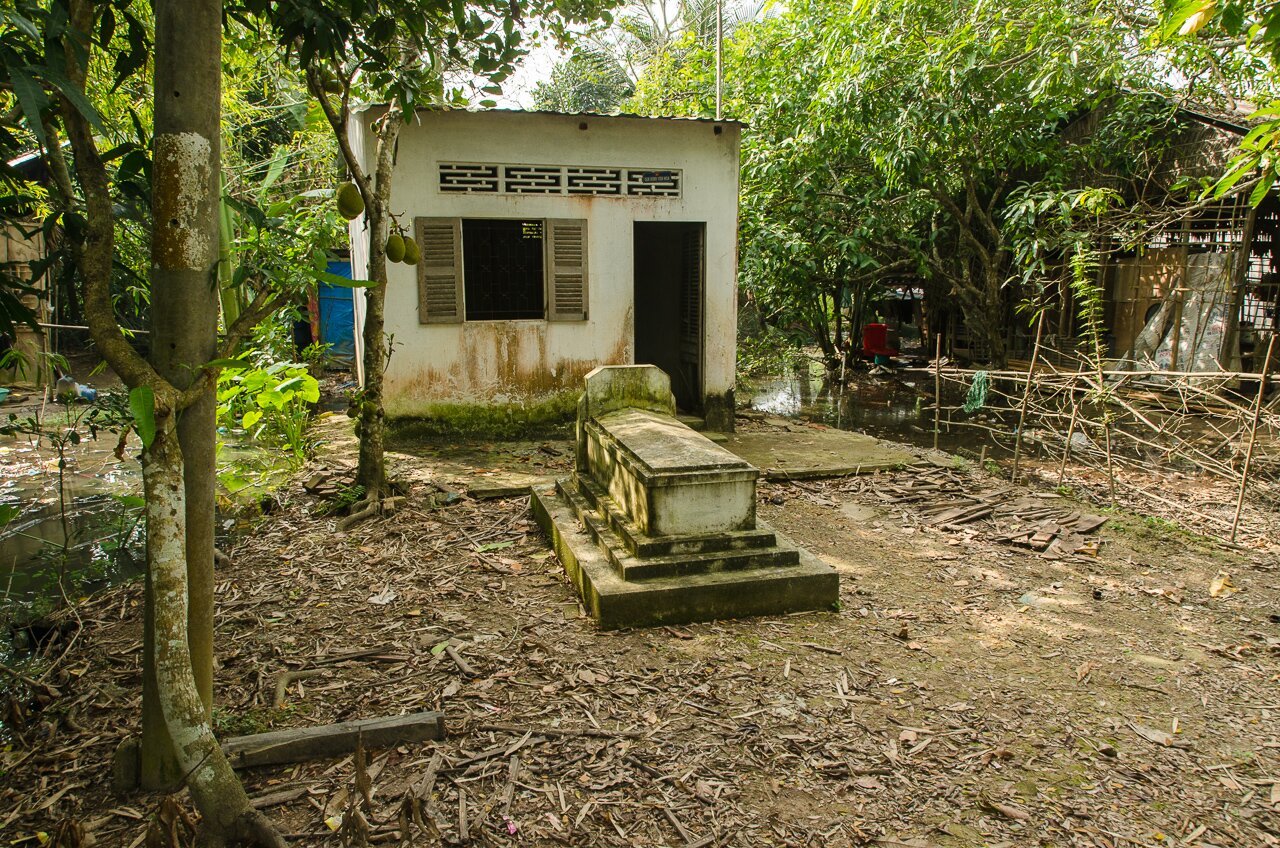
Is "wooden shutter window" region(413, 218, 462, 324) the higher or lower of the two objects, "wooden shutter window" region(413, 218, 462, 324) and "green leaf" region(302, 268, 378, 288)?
the higher

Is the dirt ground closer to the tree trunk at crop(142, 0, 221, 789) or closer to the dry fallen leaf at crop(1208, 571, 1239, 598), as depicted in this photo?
the dry fallen leaf at crop(1208, 571, 1239, 598)

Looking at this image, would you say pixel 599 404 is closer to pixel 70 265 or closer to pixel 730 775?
pixel 730 775

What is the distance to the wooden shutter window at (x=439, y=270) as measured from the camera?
349 inches

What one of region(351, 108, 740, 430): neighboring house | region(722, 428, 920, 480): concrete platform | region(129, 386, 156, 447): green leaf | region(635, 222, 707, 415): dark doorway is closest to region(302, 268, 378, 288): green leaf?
region(129, 386, 156, 447): green leaf

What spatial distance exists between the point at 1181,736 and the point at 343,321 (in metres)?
15.7

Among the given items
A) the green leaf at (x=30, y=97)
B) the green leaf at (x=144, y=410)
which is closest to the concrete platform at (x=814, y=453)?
the green leaf at (x=144, y=410)

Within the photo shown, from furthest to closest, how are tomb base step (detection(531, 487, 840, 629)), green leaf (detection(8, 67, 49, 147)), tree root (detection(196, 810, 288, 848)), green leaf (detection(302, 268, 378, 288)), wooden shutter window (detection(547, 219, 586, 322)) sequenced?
wooden shutter window (detection(547, 219, 586, 322))
tomb base step (detection(531, 487, 840, 629))
tree root (detection(196, 810, 288, 848))
green leaf (detection(302, 268, 378, 288))
green leaf (detection(8, 67, 49, 147))

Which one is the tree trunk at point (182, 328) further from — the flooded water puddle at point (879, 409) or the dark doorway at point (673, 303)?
the flooded water puddle at point (879, 409)

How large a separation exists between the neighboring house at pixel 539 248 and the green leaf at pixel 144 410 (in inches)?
261

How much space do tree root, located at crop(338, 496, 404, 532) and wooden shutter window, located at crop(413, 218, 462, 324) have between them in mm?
2715

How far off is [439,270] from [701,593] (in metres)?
5.50

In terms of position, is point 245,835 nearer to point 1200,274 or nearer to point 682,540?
point 682,540

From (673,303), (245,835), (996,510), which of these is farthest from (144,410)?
(673,303)

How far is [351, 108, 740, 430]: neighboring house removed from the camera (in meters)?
8.84
